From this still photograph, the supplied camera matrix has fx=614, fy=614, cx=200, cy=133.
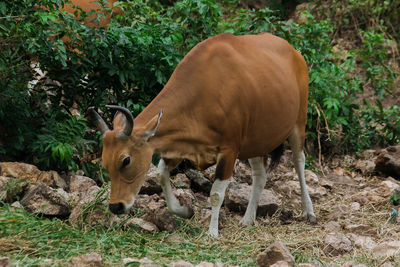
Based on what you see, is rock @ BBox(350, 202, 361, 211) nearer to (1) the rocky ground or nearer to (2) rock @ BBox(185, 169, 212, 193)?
(1) the rocky ground

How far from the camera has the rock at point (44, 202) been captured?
5.10 meters

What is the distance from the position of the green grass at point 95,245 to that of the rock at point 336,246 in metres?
0.62

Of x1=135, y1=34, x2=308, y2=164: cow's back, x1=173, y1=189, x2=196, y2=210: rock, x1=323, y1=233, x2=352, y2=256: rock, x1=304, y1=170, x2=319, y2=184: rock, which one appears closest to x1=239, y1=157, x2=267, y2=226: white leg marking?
x1=135, y1=34, x2=308, y2=164: cow's back

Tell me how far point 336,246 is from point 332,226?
1.00 metres

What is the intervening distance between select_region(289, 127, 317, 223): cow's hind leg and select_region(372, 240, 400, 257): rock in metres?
1.48

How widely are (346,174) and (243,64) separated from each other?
3.35 metres

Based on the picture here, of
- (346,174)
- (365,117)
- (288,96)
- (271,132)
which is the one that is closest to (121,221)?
(271,132)

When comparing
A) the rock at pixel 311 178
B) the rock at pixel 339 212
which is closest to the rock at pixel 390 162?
the rock at pixel 311 178

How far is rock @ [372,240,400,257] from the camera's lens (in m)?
4.63

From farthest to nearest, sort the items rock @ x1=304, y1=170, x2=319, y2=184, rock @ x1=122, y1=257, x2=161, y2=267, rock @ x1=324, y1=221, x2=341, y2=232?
rock @ x1=304, y1=170, x2=319, y2=184
rock @ x1=324, y1=221, x2=341, y2=232
rock @ x1=122, y1=257, x2=161, y2=267

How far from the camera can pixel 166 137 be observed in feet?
17.0

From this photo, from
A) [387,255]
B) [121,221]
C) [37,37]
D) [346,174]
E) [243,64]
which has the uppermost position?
[37,37]

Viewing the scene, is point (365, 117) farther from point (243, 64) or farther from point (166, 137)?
point (166, 137)

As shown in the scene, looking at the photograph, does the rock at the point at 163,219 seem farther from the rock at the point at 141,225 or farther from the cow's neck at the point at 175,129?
the cow's neck at the point at 175,129
